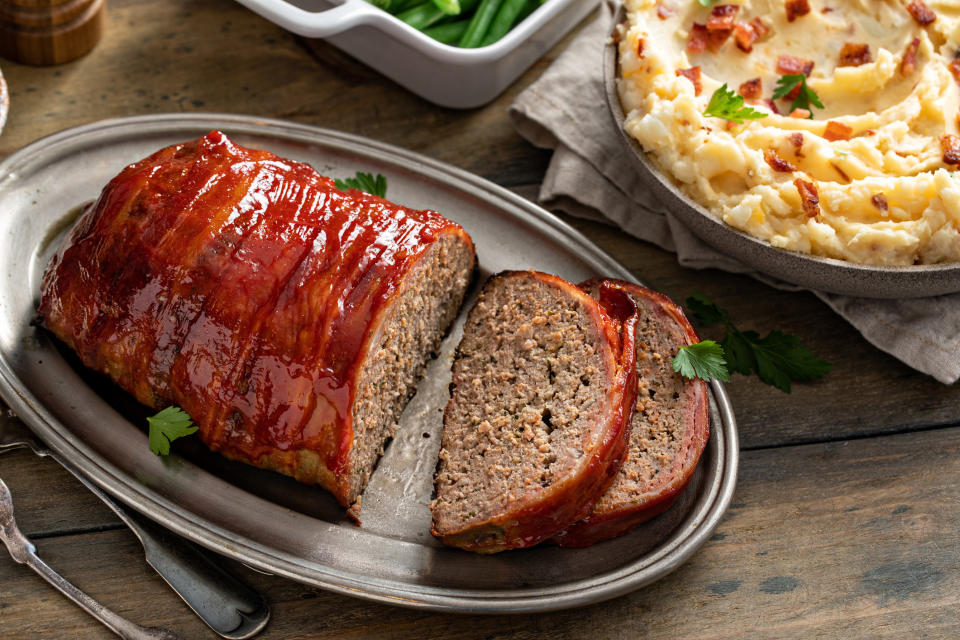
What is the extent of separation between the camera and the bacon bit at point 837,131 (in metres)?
4.17

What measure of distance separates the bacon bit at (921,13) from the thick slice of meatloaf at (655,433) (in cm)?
203

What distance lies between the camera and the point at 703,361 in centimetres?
376

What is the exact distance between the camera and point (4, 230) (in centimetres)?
417

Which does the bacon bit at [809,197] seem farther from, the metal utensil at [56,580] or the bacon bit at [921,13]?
the metal utensil at [56,580]

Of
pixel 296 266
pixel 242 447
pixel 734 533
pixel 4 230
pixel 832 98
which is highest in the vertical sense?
pixel 832 98

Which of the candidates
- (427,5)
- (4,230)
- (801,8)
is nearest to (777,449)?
(801,8)

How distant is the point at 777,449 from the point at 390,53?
2889 mm

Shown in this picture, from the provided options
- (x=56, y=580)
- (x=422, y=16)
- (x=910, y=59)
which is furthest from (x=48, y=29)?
(x=910, y=59)

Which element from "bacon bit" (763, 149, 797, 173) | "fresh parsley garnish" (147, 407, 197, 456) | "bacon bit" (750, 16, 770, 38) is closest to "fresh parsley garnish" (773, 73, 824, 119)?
"bacon bit" (750, 16, 770, 38)

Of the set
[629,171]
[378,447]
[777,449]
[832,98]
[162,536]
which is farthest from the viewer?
[629,171]

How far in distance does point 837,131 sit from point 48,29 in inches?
168

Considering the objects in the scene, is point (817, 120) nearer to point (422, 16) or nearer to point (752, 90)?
point (752, 90)

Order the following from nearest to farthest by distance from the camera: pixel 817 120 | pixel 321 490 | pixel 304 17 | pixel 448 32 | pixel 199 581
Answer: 1. pixel 199 581
2. pixel 321 490
3. pixel 304 17
4. pixel 817 120
5. pixel 448 32

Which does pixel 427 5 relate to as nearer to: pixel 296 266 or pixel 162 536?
pixel 296 266
